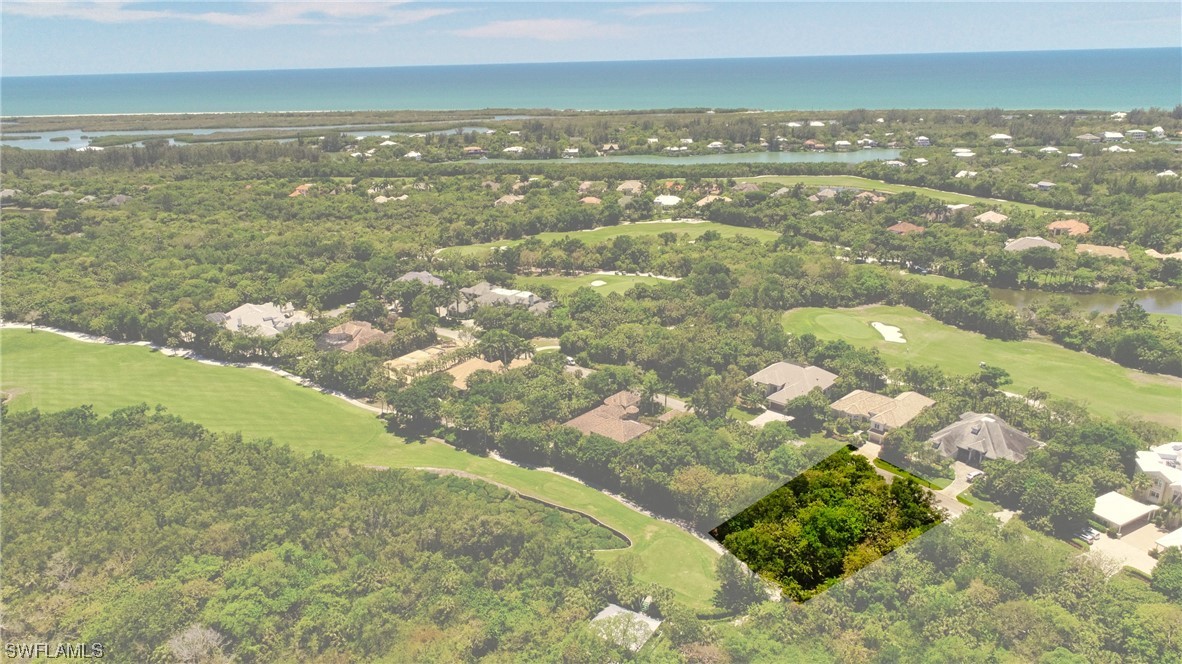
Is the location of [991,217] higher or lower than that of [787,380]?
higher

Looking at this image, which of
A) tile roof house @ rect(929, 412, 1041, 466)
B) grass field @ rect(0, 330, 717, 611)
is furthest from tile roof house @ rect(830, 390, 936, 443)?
grass field @ rect(0, 330, 717, 611)

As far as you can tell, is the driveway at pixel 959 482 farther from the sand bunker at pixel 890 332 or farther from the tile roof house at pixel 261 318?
the tile roof house at pixel 261 318

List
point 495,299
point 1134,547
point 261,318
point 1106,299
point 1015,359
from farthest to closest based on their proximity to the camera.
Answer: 1. point 1106,299
2. point 495,299
3. point 261,318
4. point 1015,359
5. point 1134,547

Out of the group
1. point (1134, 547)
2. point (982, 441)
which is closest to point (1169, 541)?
point (1134, 547)

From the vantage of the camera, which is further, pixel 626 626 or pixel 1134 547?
pixel 1134 547

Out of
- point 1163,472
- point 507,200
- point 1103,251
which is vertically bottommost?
point 1163,472

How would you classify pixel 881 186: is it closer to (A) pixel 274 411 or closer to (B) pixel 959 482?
(B) pixel 959 482
